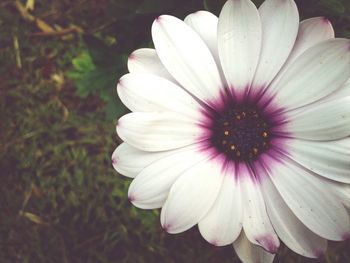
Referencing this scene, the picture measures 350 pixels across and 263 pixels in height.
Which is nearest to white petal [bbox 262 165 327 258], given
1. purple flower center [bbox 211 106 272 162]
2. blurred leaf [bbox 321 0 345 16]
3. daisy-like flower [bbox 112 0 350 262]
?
daisy-like flower [bbox 112 0 350 262]

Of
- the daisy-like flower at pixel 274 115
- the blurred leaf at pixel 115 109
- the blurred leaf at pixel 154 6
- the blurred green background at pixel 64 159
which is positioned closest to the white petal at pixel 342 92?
the daisy-like flower at pixel 274 115

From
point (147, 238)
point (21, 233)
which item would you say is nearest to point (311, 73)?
point (147, 238)

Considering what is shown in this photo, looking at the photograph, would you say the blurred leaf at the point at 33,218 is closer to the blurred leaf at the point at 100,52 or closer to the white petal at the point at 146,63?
the blurred leaf at the point at 100,52

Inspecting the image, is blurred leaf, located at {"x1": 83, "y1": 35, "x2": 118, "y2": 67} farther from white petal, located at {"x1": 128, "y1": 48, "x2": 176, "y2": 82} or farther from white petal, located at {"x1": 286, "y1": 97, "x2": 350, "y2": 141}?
white petal, located at {"x1": 286, "y1": 97, "x2": 350, "y2": 141}

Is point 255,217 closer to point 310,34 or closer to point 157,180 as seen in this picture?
point 157,180

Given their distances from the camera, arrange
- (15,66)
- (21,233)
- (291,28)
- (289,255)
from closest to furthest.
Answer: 1. (291,28)
2. (289,255)
3. (21,233)
4. (15,66)

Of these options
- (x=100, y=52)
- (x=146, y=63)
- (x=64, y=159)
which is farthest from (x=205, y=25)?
(x=64, y=159)

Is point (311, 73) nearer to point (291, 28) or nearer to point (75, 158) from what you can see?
point (291, 28)
